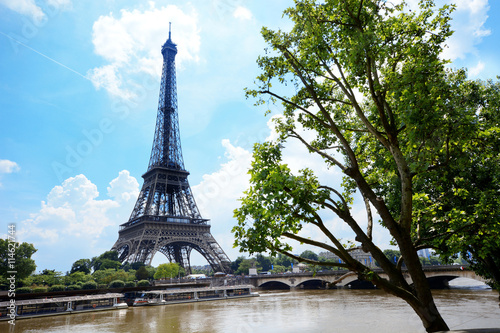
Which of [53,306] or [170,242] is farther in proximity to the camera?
[170,242]

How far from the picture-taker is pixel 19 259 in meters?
53.1

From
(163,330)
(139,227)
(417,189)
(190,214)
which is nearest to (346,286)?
(190,214)

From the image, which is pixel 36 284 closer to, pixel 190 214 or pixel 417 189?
pixel 190 214

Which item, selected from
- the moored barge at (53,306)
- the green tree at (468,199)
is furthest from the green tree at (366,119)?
the moored barge at (53,306)

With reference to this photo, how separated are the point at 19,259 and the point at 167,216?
2869cm

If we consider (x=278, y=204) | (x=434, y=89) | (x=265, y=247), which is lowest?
(x=265, y=247)

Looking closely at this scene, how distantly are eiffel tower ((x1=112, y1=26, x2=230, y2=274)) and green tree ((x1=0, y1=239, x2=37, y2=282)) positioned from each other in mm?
18355

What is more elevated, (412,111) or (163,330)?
(412,111)

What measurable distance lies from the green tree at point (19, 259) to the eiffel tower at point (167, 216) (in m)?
18.4

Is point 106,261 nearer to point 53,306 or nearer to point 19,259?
point 19,259

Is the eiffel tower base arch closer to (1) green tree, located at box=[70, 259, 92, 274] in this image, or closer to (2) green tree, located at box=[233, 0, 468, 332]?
(1) green tree, located at box=[70, 259, 92, 274]

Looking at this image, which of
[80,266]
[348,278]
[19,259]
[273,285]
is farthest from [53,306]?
[273,285]

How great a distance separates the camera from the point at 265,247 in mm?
5887

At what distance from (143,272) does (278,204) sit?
6638 cm
